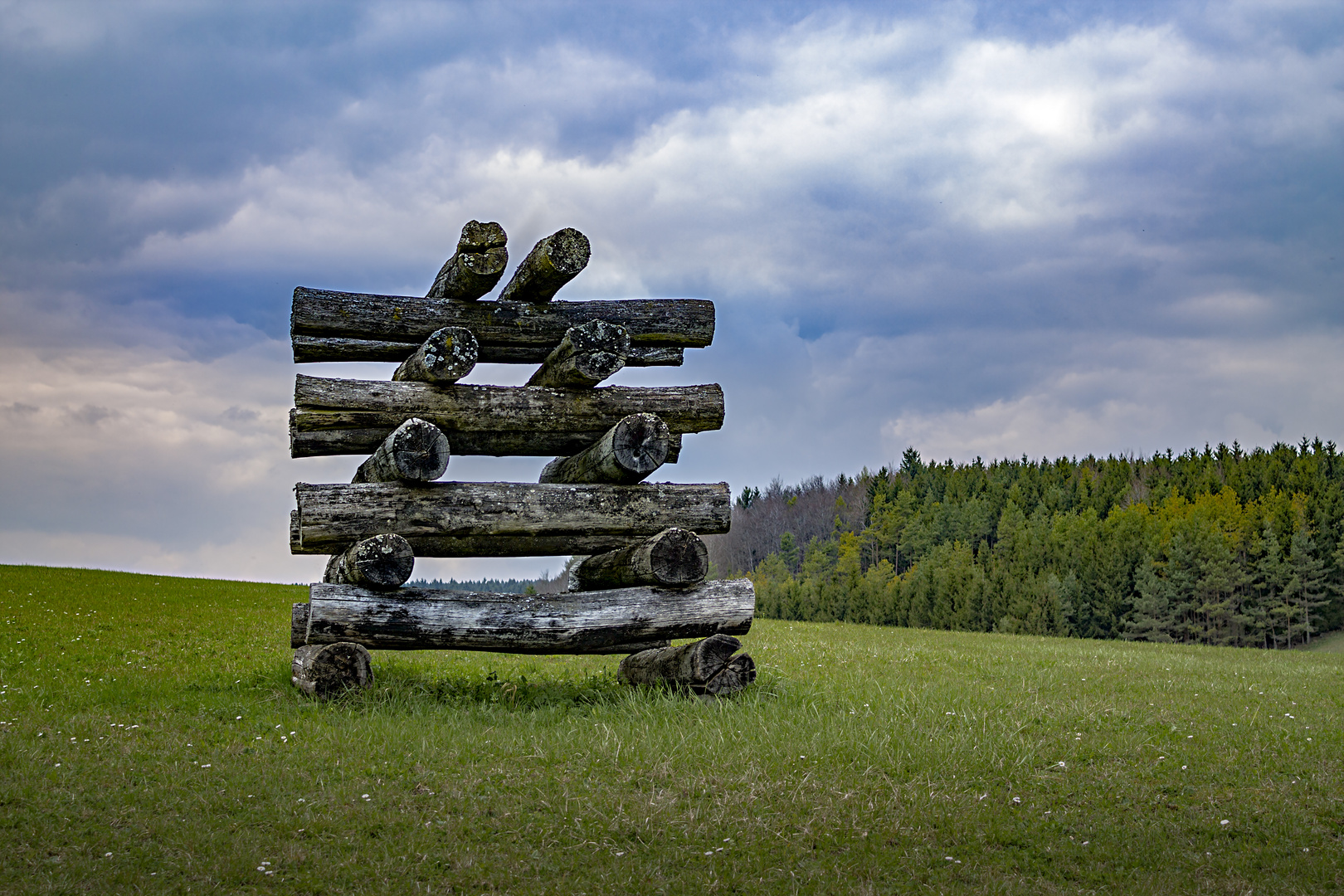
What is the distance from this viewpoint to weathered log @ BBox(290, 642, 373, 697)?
11.3 metres

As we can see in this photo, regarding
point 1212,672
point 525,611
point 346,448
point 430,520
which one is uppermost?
point 346,448

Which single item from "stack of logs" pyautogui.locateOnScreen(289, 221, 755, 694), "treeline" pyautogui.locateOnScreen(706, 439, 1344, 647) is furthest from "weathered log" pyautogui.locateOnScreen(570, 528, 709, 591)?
"treeline" pyautogui.locateOnScreen(706, 439, 1344, 647)

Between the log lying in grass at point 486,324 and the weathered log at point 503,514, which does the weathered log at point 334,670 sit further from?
the log lying in grass at point 486,324

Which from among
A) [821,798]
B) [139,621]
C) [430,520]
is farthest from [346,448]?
[139,621]

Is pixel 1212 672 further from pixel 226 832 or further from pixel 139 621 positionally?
pixel 139 621

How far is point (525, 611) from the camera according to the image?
11945 millimetres

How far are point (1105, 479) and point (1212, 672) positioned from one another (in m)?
60.4

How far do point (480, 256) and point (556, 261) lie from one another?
1.05 meters

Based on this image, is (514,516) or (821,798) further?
(514,516)

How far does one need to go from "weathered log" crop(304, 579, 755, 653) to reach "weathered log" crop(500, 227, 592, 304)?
4.36 m

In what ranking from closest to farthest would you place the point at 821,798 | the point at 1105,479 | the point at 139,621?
the point at 821,798 → the point at 139,621 → the point at 1105,479

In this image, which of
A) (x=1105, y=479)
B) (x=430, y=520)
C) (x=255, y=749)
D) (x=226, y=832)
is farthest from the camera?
(x=1105, y=479)

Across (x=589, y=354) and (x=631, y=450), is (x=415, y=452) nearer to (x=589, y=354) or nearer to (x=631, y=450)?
(x=589, y=354)

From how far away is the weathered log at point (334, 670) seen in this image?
1134 cm
